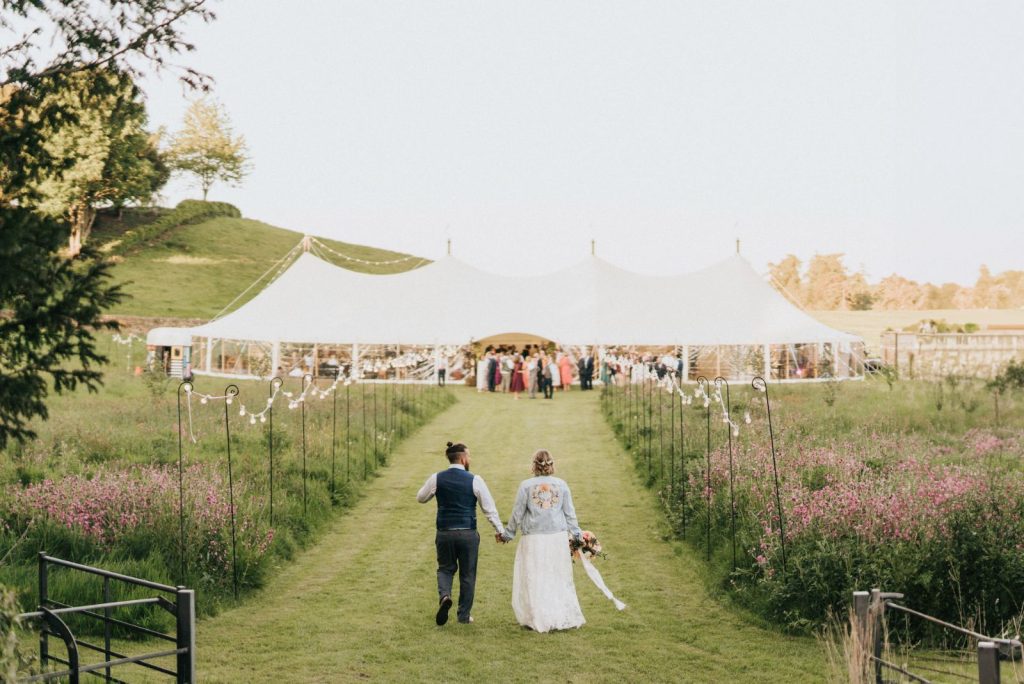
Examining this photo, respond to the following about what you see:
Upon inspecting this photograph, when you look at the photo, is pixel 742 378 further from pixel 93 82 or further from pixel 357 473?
pixel 93 82

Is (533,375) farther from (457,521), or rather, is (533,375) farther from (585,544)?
(457,521)

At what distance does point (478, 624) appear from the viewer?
9578mm

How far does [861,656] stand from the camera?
21.6 feet

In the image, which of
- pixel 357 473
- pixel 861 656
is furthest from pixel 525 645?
pixel 357 473

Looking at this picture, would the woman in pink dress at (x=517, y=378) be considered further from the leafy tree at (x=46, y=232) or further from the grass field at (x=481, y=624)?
the leafy tree at (x=46, y=232)

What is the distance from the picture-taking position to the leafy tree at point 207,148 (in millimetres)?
84625

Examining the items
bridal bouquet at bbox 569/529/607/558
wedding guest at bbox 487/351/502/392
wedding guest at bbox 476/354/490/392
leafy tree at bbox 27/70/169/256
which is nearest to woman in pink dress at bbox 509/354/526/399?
wedding guest at bbox 487/351/502/392

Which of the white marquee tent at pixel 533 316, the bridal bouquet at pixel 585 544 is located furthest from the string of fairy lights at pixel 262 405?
the white marquee tent at pixel 533 316

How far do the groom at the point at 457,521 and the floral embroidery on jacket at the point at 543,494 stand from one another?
0.38m

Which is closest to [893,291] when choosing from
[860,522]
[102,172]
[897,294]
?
[897,294]

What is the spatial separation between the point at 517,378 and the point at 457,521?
22757 millimetres

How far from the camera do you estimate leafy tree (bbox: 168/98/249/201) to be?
8462cm

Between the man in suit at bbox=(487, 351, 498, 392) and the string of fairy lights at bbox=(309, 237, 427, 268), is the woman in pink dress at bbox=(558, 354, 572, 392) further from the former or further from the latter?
the string of fairy lights at bbox=(309, 237, 427, 268)

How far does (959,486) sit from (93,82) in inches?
345
